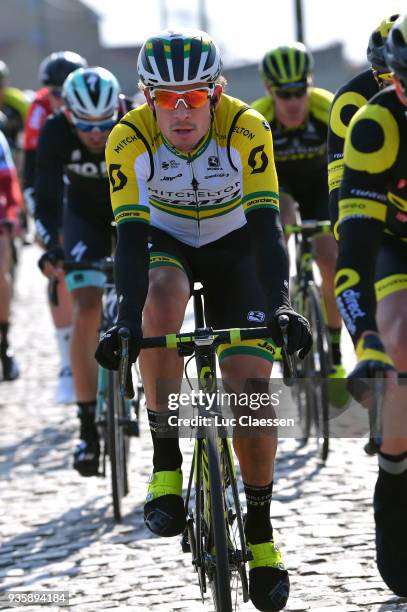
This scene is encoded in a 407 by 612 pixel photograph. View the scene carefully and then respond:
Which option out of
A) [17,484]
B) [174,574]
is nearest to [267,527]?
[174,574]

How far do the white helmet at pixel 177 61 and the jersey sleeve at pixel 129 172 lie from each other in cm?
23

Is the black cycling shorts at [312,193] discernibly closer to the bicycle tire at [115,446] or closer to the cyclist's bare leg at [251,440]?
the bicycle tire at [115,446]

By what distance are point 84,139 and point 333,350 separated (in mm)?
A: 2178

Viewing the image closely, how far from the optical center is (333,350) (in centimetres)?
894

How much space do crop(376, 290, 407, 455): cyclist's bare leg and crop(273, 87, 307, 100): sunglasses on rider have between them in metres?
4.80

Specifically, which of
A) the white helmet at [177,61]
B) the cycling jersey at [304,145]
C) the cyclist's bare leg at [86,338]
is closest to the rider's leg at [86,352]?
the cyclist's bare leg at [86,338]

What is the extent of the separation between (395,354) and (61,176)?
4315 millimetres

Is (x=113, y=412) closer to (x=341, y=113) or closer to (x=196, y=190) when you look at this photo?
(x=196, y=190)

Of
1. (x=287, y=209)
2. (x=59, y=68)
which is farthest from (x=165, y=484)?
(x=59, y=68)

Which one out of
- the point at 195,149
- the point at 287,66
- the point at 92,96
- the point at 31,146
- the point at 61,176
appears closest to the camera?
the point at 195,149

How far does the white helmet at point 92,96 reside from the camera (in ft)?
26.1

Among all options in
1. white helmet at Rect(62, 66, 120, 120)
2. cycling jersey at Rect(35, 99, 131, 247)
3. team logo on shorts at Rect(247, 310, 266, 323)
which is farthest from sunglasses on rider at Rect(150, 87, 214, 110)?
cycling jersey at Rect(35, 99, 131, 247)

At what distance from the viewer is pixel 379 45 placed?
5.97m

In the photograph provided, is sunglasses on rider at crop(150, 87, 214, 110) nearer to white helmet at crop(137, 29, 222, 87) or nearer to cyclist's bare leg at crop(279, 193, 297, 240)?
white helmet at crop(137, 29, 222, 87)
